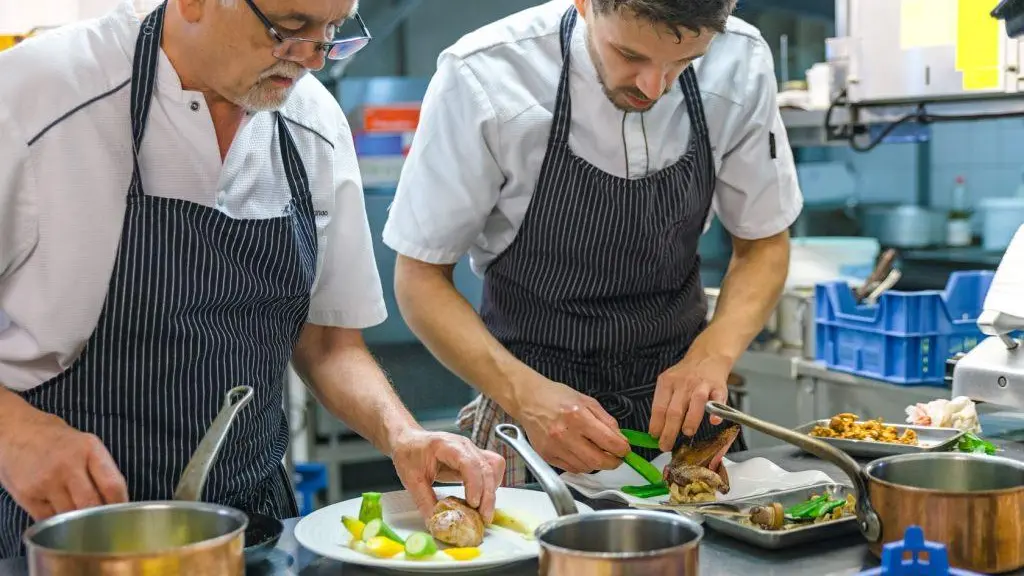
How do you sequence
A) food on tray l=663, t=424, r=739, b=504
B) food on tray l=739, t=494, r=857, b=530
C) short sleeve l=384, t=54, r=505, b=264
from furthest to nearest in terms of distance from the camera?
short sleeve l=384, t=54, r=505, b=264
food on tray l=663, t=424, r=739, b=504
food on tray l=739, t=494, r=857, b=530

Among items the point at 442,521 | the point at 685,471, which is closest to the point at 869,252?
the point at 685,471

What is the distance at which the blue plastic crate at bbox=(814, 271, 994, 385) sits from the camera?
3.26 metres

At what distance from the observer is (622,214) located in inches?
84.5

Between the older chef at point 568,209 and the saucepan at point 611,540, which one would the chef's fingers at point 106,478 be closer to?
the saucepan at point 611,540

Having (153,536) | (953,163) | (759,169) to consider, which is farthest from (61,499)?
(953,163)

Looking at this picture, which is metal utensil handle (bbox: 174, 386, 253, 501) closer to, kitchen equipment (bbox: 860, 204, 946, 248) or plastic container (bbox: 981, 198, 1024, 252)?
plastic container (bbox: 981, 198, 1024, 252)

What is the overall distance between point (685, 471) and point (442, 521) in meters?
0.44

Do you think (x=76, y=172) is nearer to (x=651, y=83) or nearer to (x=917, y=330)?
(x=651, y=83)

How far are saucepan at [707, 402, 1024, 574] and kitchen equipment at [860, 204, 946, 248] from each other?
3.81 meters

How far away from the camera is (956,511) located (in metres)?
1.30

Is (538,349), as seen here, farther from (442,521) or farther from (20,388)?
(20,388)

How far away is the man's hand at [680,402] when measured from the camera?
194 cm

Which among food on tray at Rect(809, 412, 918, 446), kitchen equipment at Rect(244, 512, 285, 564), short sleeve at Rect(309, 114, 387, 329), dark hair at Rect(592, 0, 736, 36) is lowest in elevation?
food on tray at Rect(809, 412, 918, 446)

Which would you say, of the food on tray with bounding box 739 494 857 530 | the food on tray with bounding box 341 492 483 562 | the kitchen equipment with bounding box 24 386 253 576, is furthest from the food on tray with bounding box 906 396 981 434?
the kitchen equipment with bounding box 24 386 253 576
